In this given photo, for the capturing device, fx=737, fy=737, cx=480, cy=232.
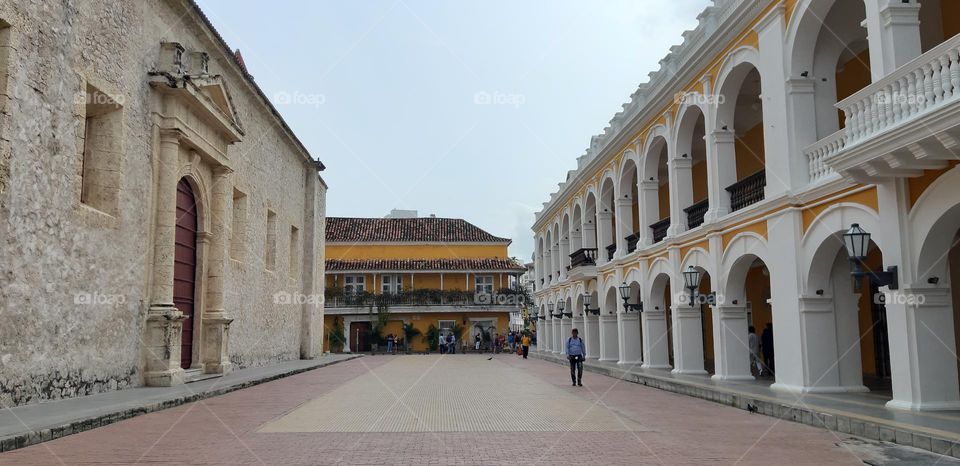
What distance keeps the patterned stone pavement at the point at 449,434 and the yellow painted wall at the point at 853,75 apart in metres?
7.85

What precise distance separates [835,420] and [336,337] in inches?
1717

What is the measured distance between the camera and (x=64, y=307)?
12.1 m

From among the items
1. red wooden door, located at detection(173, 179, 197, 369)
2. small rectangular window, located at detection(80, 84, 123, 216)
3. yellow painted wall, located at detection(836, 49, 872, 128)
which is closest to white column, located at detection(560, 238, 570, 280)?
yellow painted wall, located at detection(836, 49, 872, 128)

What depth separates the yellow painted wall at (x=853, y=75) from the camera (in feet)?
52.0

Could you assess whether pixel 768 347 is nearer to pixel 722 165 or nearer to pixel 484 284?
pixel 722 165

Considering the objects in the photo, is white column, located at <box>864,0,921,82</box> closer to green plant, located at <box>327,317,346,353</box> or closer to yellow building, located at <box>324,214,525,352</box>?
yellow building, located at <box>324,214,525,352</box>

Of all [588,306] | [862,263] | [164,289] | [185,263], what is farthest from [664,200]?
[164,289]

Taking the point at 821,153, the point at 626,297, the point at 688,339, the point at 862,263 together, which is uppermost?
the point at 821,153

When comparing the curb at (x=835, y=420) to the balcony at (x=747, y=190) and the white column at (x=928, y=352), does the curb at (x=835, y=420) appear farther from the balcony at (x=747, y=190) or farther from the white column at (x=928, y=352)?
the balcony at (x=747, y=190)

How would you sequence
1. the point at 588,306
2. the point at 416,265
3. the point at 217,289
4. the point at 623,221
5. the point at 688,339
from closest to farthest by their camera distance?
the point at 688,339
the point at 217,289
the point at 623,221
the point at 588,306
the point at 416,265

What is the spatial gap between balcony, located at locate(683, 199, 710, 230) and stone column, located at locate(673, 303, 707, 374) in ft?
6.97

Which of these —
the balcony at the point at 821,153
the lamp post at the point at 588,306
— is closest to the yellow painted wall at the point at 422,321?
the lamp post at the point at 588,306

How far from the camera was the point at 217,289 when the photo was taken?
1939cm

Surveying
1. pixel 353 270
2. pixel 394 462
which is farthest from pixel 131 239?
pixel 353 270
